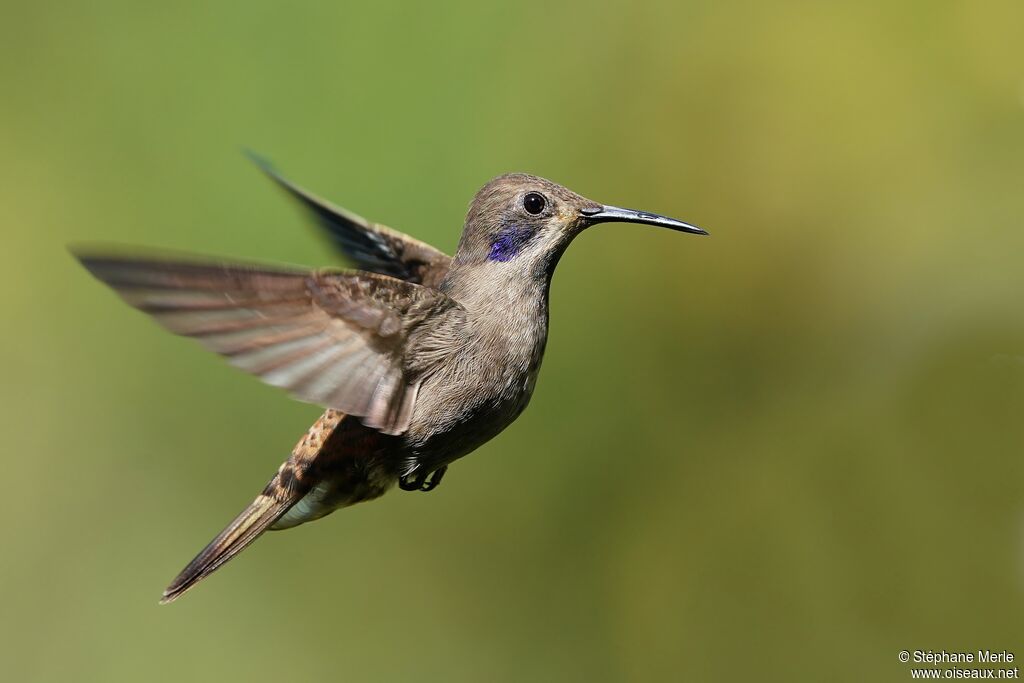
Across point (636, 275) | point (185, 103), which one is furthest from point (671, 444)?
point (185, 103)

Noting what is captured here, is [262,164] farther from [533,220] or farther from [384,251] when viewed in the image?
[533,220]

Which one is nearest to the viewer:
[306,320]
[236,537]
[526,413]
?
[306,320]

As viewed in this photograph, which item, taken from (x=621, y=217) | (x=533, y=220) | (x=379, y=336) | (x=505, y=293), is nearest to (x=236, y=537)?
(x=379, y=336)

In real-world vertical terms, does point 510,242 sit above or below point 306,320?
above

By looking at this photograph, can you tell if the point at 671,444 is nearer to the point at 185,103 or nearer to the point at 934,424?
the point at 934,424

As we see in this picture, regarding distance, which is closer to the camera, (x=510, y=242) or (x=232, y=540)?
(x=510, y=242)

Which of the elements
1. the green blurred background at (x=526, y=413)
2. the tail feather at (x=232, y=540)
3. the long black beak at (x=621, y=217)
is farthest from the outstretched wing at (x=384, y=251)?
the green blurred background at (x=526, y=413)
